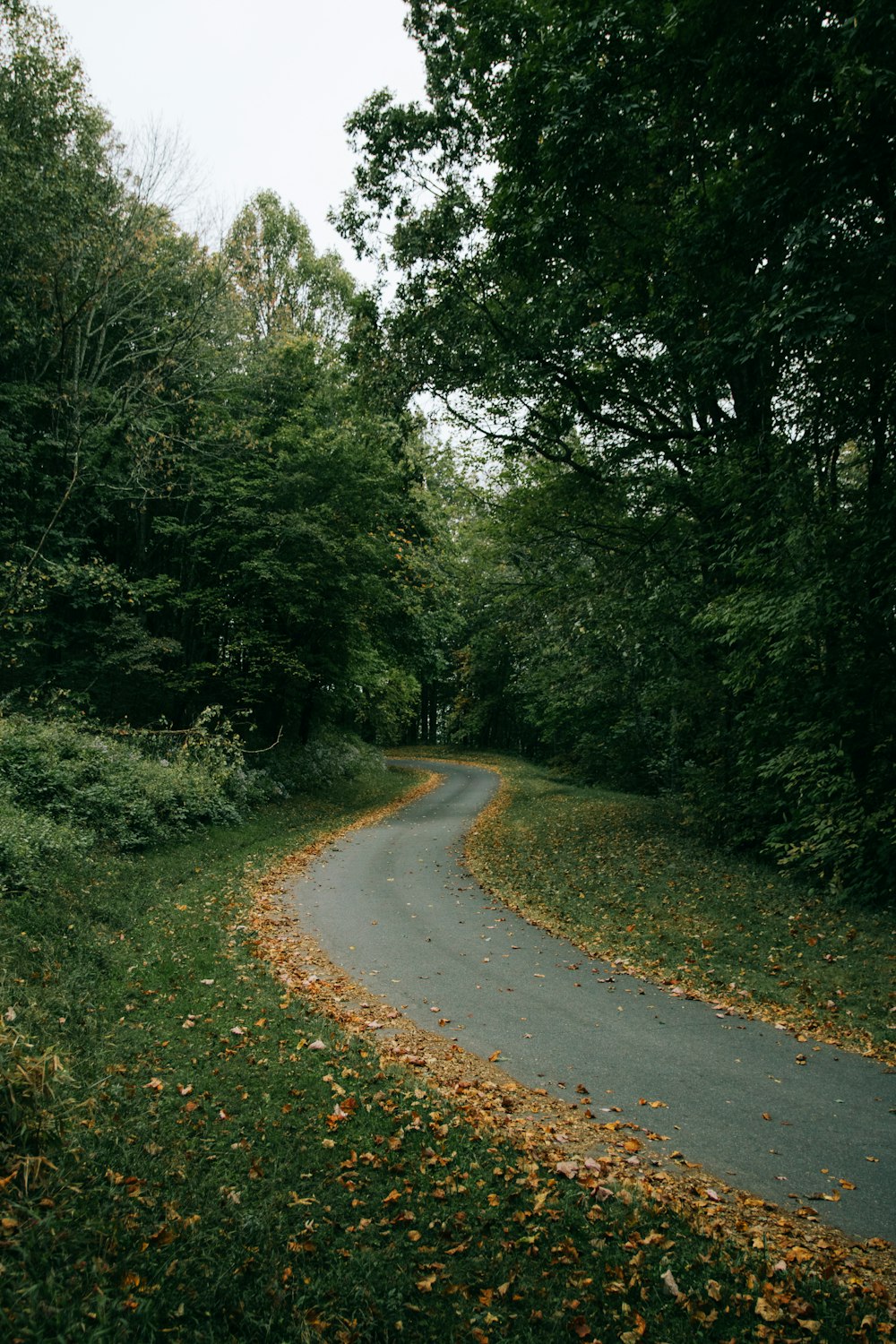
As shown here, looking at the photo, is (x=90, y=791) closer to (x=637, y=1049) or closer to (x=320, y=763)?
(x=637, y=1049)

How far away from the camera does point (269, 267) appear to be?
28297mm

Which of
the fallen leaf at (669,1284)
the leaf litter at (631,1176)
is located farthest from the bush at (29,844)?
the fallen leaf at (669,1284)

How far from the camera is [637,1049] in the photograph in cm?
629

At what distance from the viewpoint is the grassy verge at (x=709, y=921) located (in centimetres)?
730

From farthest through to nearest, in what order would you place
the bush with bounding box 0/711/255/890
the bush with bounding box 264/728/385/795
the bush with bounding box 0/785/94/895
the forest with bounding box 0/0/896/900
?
the bush with bounding box 264/728/385/795
the bush with bounding box 0/711/255/890
the bush with bounding box 0/785/94/895
the forest with bounding box 0/0/896/900

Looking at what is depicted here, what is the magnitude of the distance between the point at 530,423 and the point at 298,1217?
14.0 m

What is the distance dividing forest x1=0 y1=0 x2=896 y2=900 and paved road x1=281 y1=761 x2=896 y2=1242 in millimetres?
4528

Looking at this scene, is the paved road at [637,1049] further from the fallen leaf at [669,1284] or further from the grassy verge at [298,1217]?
the fallen leaf at [669,1284]

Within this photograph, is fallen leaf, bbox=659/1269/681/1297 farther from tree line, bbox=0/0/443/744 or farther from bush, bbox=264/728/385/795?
bush, bbox=264/728/385/795

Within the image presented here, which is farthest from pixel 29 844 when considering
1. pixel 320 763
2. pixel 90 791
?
pixel 320 763

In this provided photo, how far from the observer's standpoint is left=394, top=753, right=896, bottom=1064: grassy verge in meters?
7.30

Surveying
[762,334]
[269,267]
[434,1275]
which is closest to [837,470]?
[762,334]

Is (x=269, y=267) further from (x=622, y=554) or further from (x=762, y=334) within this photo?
(x=762, y=334)

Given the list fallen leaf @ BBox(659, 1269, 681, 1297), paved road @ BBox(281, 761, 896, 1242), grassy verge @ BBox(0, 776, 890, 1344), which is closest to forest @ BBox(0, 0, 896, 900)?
paved road @ BBox(281, 761, 896, 1242)
